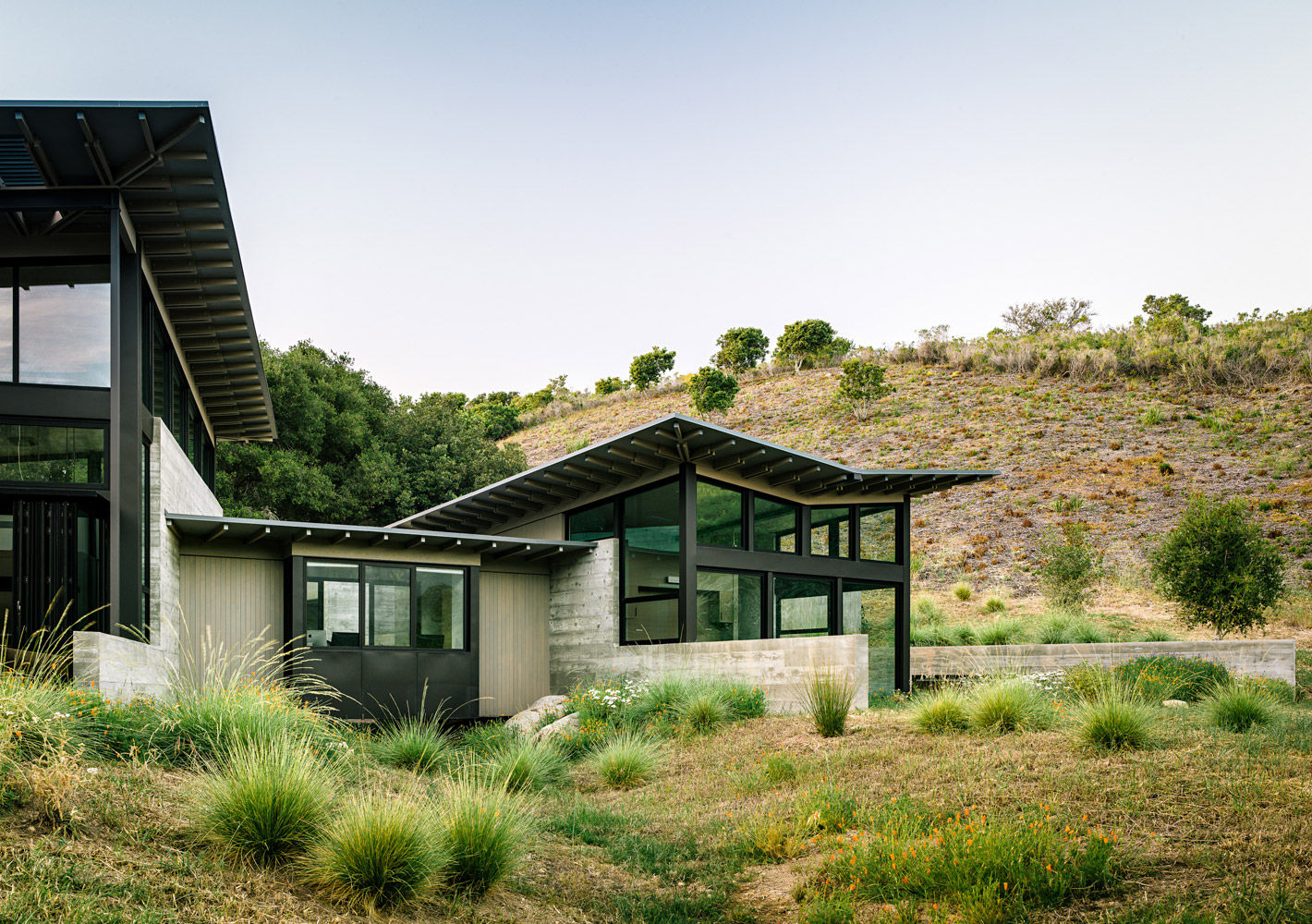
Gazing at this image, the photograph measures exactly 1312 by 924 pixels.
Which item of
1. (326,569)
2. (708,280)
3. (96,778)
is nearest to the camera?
(96,778)

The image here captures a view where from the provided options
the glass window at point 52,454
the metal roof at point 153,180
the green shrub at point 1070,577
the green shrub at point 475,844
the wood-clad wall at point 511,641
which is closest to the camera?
the green shrub at point 475,844

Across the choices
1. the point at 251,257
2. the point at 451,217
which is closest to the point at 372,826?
the point at 251,257

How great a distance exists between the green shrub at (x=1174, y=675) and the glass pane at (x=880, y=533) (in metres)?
Answer: 4.39

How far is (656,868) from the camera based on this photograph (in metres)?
6.22

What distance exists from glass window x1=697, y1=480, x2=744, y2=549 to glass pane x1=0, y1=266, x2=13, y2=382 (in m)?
9.06

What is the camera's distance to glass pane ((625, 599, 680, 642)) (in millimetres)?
14289

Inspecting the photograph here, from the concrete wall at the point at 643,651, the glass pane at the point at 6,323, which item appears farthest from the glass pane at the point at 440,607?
the glass pane at the point at 6,323

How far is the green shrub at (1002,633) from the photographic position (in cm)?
1905

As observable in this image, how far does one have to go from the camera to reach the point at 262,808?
4.83 m

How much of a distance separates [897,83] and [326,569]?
1331 centimetres

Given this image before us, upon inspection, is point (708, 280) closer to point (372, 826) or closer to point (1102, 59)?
point (1102, 59)

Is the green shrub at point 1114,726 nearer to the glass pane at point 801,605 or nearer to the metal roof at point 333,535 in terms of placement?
the glass pane at point 801,605

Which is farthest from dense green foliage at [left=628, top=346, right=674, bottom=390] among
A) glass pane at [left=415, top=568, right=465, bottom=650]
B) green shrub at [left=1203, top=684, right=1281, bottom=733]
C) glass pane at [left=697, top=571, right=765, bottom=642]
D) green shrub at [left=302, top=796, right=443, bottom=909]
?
green shrub at [left=302, top=796, right=443, bottom=909]

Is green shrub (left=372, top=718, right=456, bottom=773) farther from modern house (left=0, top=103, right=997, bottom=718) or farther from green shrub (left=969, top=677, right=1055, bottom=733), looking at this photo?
green shrub (left=969, top=677, right=1055, bottom=733)
